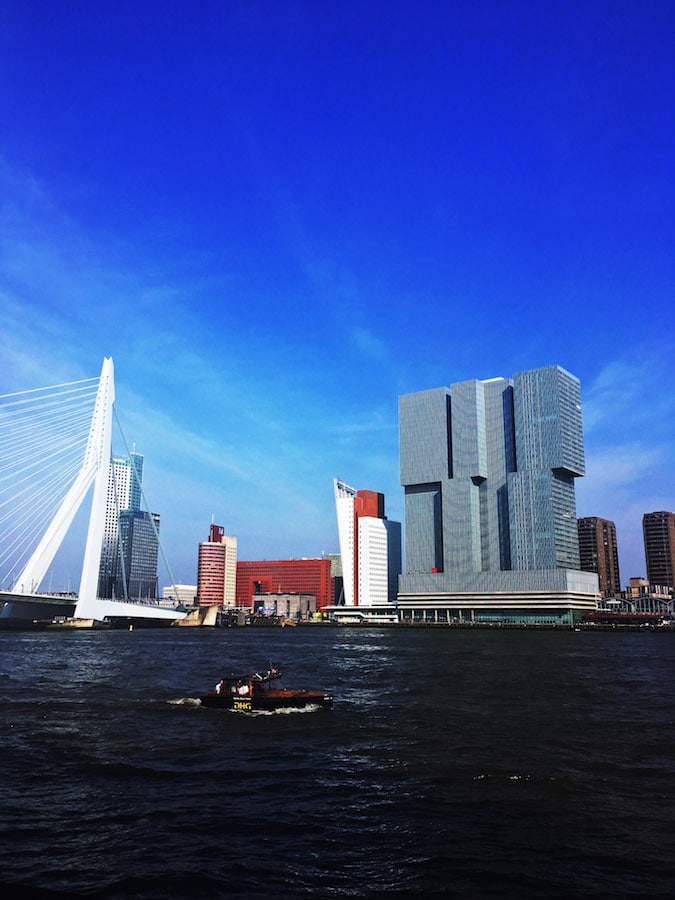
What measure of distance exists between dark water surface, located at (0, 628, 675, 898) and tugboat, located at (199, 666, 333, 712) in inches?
29.6

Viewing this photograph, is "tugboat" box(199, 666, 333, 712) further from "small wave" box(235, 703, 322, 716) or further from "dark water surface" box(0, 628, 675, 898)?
"dark water surface" box(0, 628, 675, 898)

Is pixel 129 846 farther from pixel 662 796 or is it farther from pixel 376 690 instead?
pixel 376 690

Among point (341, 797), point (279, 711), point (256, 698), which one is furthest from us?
point (256, 698)

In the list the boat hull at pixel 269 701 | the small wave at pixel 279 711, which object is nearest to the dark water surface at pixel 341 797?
the small wave at pixel 279 711

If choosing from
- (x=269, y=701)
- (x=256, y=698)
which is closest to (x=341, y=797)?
(x=269, y=701)

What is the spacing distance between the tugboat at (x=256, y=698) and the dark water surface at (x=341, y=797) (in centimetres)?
75

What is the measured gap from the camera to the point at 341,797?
20500mm

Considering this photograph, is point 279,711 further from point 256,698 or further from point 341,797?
point 341,797

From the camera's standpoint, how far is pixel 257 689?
120ft

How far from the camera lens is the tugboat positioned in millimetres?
35875

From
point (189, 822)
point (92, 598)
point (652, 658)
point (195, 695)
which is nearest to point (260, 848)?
point (189, 822)

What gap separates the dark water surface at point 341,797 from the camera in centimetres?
1459

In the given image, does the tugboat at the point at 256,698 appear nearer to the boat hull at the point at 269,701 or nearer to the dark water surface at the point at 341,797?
the boat hull at the point at 269,701

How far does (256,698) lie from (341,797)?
53.0 ft
